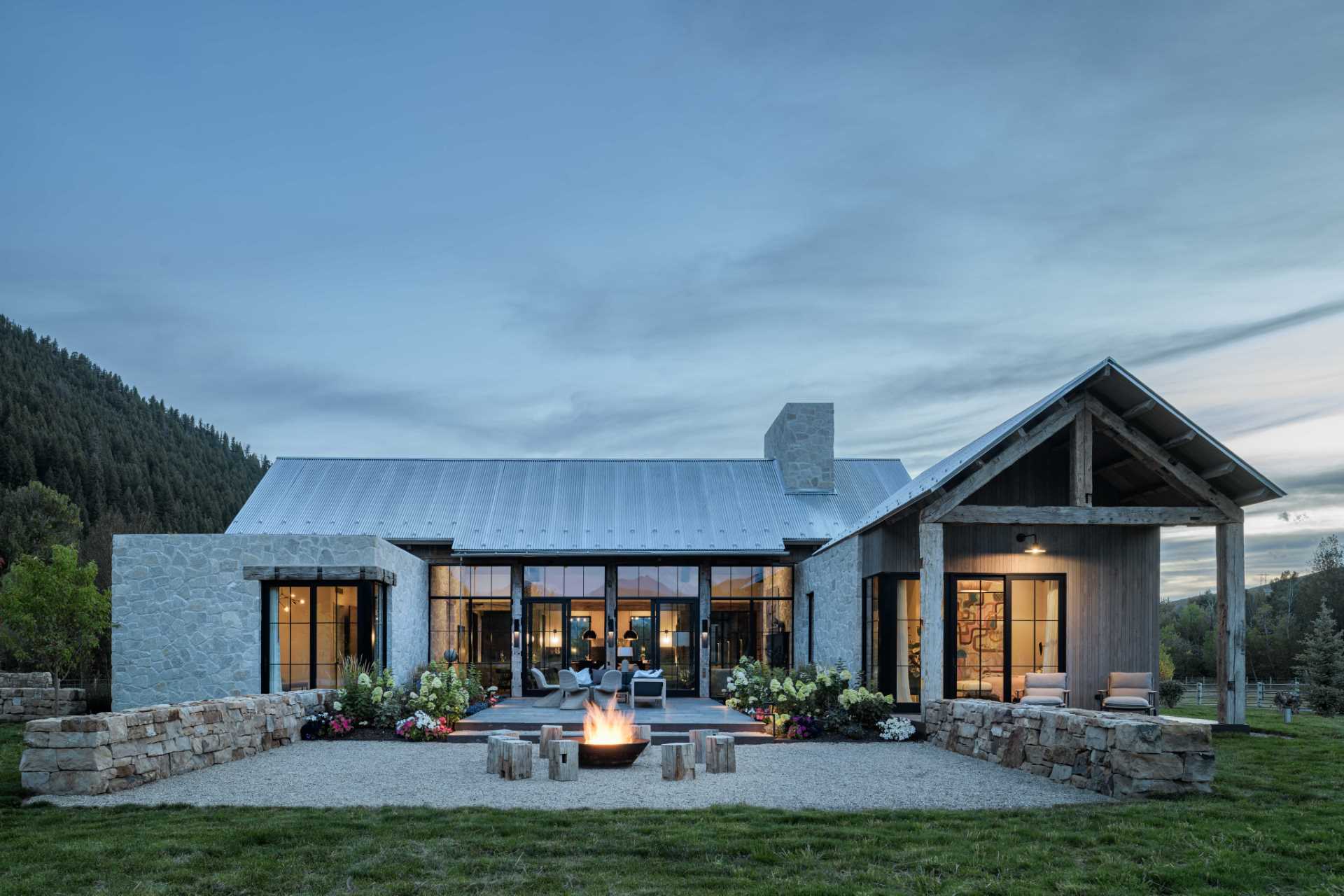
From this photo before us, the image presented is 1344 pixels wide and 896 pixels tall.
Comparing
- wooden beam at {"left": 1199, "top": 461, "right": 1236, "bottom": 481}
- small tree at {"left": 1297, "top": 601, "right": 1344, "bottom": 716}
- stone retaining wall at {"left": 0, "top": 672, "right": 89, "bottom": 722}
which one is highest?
wooden beam at {"left": 1199, "top": 461, "right": 1236, "bottom": 481}

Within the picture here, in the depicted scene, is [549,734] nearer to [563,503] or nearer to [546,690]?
[546,690]

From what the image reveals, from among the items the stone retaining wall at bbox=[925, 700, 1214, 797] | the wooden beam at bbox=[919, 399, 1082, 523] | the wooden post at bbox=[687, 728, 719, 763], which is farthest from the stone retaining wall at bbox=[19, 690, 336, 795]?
the wooden beam at bbox=[919, 399, 1082, 523]

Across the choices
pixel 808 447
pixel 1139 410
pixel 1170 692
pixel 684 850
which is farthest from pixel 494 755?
pixel 808 447

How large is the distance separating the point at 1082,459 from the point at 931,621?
3060 millimetres

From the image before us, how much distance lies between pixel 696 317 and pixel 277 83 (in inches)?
420

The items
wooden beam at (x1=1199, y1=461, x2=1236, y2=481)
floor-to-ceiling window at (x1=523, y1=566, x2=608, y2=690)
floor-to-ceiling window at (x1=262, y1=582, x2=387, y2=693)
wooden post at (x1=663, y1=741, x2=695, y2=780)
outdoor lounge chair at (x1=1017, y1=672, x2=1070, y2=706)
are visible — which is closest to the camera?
wooden post at (x1=663, y1=741, x2=695, y2=780)

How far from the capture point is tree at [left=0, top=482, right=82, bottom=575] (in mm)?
36406

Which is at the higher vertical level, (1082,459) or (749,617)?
(1082,459)

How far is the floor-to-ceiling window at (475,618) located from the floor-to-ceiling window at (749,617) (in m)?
4.37

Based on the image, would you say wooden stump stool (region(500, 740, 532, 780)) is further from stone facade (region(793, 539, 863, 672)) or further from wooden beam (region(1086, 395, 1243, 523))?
wooden beam (region(1086, 395, 1243, 523))

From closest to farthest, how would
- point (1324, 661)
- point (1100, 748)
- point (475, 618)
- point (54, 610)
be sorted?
point (1100, 748) < point (54, 610) < point (475, 618) < point (1324, 661)

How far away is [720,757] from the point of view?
34.6 feet

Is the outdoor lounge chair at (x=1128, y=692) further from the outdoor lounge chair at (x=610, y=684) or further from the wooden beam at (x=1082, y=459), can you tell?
the outdoor lounge chair at (x=610, y=684)

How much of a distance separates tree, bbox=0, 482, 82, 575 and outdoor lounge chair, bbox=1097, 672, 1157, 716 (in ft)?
111
